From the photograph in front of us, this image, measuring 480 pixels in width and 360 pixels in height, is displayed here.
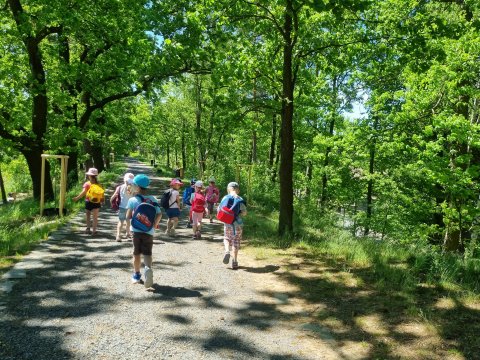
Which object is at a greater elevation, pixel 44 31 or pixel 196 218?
pixel 44 31

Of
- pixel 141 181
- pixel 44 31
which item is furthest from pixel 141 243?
pixel 44 31

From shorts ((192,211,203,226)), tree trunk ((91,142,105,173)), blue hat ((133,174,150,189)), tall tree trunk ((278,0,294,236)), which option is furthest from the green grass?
tree trunk ((91,142,105,173))

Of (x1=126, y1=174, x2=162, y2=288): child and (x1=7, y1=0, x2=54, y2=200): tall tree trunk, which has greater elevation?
(x1=7, y1=0, x2=54, y2=200): tall tree trunk

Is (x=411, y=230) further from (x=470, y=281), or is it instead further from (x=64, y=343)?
(x=64, y=343)

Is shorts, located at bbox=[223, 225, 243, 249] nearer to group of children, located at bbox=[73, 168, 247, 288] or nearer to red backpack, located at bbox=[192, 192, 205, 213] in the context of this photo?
group of children, located at bbox=[73, 168, 247, 288]

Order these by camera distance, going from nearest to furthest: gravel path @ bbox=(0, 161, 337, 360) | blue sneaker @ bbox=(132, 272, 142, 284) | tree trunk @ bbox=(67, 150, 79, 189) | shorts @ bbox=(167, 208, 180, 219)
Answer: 1. gravel path @ bbox=(0, 161, 337, 360)
2. blue sneaker @ bbox=(132, 272, 142, 284)
3. shorts @ bbox=(167, 208, 180, 219)
4. tree trunk @ bbox=(67, 150, 79, 189)

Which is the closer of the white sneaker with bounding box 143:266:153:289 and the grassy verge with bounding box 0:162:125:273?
the white sneaker with bounding box 143:266:153:289

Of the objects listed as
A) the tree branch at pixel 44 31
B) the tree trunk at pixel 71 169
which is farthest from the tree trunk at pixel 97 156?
the tree branch at pixel 44 31

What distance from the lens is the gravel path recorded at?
3.87 metres

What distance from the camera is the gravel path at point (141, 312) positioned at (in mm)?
3869

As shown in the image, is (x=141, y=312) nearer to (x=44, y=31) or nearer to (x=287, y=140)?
(x=287, y=140)

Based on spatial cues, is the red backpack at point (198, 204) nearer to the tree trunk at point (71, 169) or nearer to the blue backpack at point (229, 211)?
the blue backpack at point (229, 211)

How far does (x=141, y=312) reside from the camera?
4777mm

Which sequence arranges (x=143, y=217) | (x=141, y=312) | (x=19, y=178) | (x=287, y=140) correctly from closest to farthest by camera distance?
(x=141, y=312)
(x=143, y=217)
(x=287, y=140)
(x=19, y=178)
